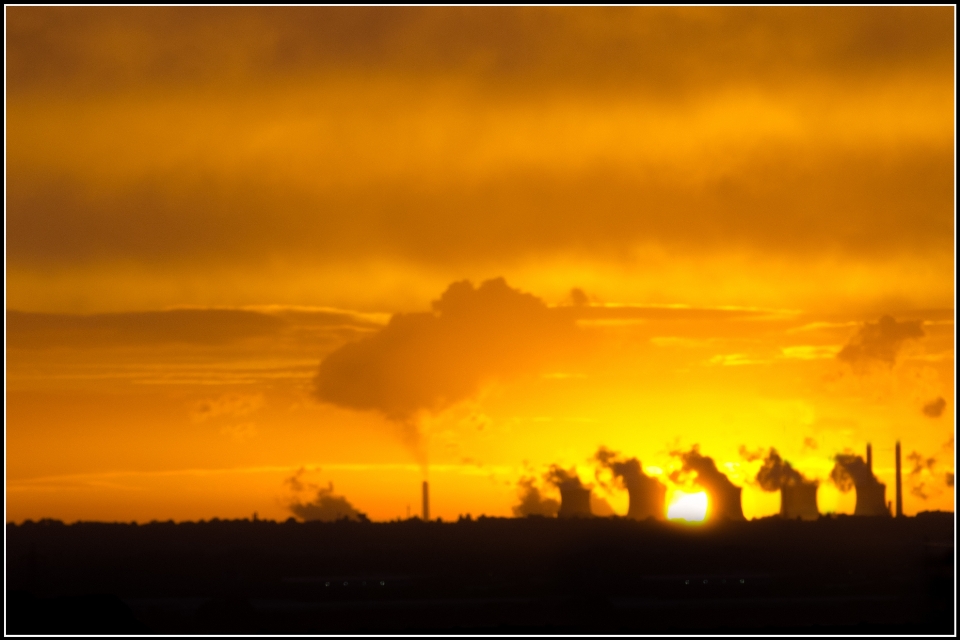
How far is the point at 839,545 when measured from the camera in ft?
584

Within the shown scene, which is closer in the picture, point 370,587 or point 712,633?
point 712,633

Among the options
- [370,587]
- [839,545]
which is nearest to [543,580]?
[370,587]

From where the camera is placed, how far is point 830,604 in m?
80.2

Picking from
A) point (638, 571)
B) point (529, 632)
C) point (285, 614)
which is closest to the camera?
point (529, 632)

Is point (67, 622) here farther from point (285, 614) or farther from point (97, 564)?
point (97, 564)

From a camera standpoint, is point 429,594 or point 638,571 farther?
point 638,571

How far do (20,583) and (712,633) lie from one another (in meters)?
54.4

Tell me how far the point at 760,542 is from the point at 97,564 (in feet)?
293

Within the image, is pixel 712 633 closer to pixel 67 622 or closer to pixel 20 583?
pixel 67 622

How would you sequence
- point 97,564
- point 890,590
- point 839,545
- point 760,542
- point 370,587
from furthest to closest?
point 760,542 → point 839,545 → point 97,564 → point 370,587 → point 890,590

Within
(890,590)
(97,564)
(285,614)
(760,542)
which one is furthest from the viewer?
(760,542)

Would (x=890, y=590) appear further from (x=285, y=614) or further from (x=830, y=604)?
(x=285, y=614)

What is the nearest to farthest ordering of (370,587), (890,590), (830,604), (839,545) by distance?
(830,604) → (890,590) → (370,587) → (839,545)

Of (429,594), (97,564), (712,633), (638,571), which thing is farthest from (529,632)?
(97,564)
